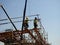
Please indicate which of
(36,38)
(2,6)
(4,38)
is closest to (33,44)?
(36,38)

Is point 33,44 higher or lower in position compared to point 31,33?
lower

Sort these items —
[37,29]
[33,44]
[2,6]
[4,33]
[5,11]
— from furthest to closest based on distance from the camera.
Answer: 1. [33,44]
2. [4,33]
3. [37,29]
4. [2,6]
5. [5,11]

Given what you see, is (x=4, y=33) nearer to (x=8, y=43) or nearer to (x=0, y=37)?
(x=0, y=37)

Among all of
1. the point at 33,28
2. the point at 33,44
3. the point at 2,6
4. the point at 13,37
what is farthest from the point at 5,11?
the point at 33,44

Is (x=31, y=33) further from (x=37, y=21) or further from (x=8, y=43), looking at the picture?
(x=8, y=43)

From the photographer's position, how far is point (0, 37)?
2436cm

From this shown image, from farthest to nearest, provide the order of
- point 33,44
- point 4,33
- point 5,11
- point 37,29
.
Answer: point 33,44
point 4,33
point 37,29
point 5,11

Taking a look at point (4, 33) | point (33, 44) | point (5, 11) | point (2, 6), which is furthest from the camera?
point (33, 44)

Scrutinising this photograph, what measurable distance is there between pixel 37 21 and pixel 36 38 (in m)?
3.23

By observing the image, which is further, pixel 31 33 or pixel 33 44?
pixel 33 44

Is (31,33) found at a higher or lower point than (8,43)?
higher

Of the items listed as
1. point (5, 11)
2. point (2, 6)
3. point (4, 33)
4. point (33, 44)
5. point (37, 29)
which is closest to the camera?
point (5, 11)

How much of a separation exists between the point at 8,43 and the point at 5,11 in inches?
415

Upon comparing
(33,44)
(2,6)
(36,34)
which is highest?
(2,6)
